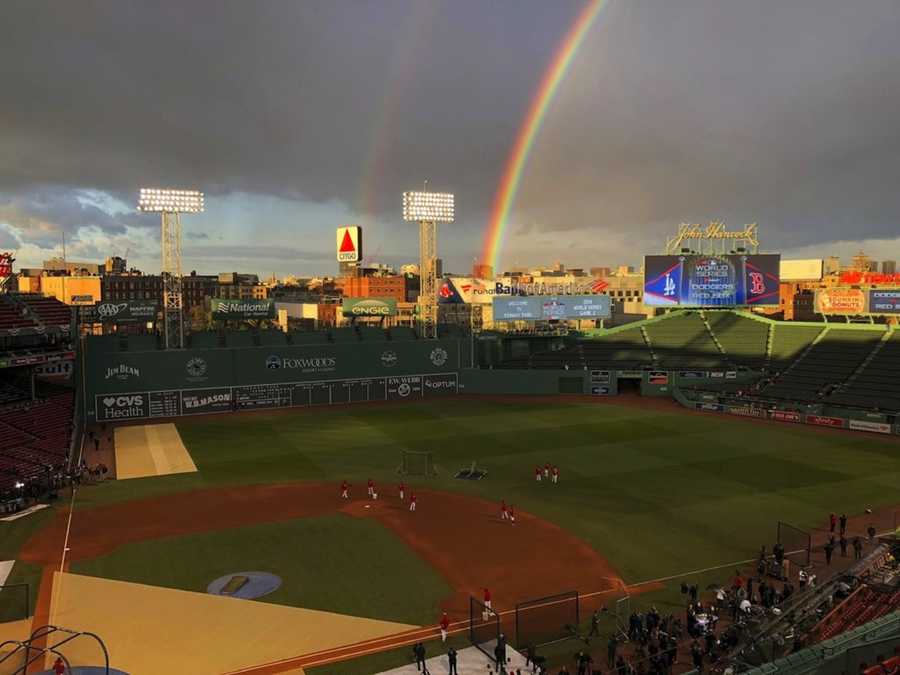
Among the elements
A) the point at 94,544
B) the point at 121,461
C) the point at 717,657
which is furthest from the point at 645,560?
the point at 121,461

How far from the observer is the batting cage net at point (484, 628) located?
21.0 metres

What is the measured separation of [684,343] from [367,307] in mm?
37425

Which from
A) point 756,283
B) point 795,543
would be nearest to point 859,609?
point 795,543

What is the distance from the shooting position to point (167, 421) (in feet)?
196

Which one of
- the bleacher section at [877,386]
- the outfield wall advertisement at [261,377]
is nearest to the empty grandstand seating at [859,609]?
the bleacher section at [877,386]

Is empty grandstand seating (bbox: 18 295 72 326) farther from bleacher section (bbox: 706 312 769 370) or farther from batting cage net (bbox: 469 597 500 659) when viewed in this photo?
bleacher section (bbox: 706 312 769 370)

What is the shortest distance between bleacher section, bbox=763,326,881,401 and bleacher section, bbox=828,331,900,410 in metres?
1.33

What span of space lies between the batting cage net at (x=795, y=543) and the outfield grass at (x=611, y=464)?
0.86 metres

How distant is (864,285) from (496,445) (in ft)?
146

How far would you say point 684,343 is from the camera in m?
78.9

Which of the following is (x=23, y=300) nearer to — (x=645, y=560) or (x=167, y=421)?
(x=167, y=421)

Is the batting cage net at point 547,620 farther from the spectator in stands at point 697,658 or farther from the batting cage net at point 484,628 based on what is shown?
the spectator in stands at point 697,658

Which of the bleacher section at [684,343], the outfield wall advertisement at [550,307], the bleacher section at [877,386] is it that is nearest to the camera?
the bleacher section at [877,386]

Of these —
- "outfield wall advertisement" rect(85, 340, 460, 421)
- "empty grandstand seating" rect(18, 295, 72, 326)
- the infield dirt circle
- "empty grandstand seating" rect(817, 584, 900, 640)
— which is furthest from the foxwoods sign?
"empty grandstand seating" rect(817, 584, 900, 640)
